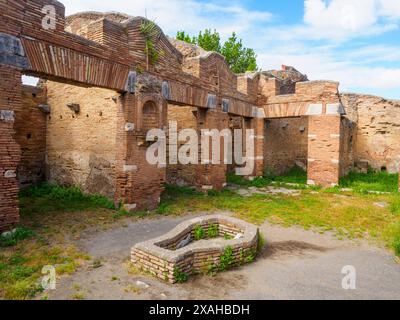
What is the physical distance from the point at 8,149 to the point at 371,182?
15804 millimetres

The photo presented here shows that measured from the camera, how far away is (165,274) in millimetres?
4582

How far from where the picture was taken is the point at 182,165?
13.5 meters

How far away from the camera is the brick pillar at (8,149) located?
19.6 ft

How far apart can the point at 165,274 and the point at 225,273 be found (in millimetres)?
1046

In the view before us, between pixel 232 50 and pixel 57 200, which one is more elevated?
pixel 232 50

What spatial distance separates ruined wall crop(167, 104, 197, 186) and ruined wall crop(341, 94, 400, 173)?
11.3 m

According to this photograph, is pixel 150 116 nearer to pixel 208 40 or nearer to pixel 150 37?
pixel 150 37

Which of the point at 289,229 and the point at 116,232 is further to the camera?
the point at 289,229

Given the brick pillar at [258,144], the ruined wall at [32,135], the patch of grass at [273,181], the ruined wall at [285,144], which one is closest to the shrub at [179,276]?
the ruined wall at [32,135]

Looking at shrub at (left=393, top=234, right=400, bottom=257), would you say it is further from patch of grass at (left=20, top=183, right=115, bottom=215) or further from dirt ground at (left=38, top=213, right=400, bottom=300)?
patch of grass at (left=20, top=183, right=115, bottom=215)

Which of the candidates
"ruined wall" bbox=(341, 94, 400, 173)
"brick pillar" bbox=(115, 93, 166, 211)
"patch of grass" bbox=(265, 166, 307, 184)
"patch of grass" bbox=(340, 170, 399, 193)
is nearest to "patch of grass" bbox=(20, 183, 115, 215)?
"brick pillar" bbox=(115, 93, 166, 211)

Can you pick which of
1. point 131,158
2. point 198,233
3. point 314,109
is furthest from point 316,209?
point 131,158

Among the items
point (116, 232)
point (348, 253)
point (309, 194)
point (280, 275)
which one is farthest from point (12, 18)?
point (309, 194)
